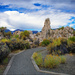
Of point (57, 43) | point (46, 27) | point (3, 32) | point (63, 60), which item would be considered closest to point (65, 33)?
point (46, 27)

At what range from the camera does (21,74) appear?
666 centimetres

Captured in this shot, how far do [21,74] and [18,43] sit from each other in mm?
10942

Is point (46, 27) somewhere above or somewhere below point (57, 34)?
above

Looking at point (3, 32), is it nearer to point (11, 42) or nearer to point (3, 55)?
point (11, 42)

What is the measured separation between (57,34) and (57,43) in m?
19.5

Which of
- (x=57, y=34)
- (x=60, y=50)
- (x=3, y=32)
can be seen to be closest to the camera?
(x=60, y=50)

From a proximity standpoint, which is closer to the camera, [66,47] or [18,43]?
[66,47]

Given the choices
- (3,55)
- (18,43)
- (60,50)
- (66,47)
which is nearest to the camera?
(3,55)

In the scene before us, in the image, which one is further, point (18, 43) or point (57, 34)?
point (57, 34)

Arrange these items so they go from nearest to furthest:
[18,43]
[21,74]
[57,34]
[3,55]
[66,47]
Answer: [21,74] → [3,55] → [66,47] → [18,43] → [57,34]

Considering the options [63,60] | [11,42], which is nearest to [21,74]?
[63,60]

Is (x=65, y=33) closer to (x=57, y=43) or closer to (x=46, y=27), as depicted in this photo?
(x=46, y=27)

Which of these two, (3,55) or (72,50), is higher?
(3,55)

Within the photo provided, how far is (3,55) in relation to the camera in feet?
30.6
